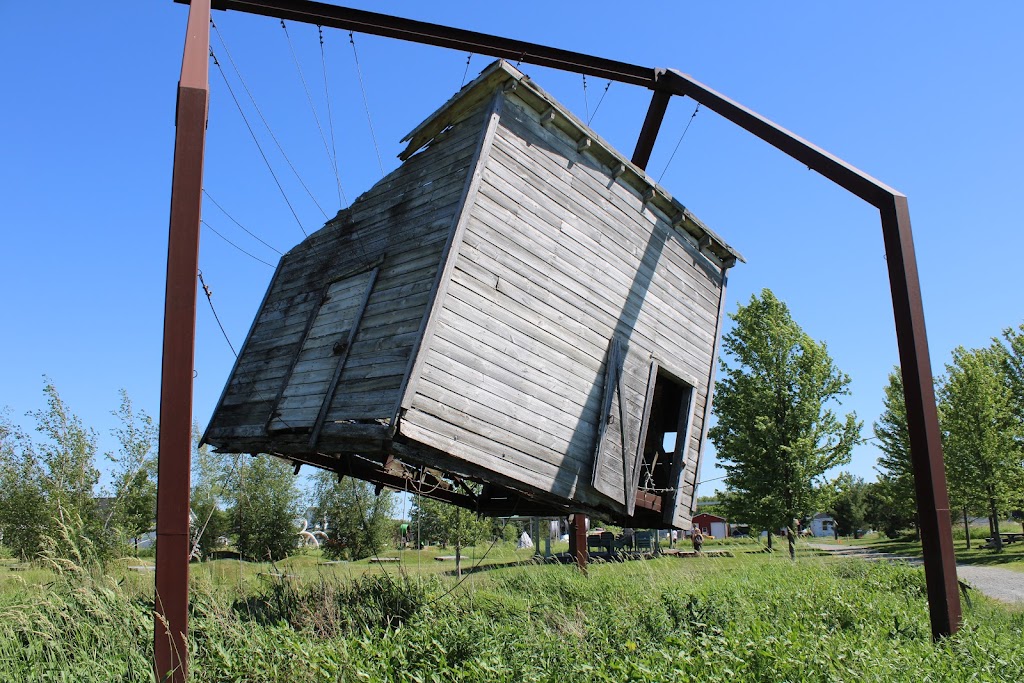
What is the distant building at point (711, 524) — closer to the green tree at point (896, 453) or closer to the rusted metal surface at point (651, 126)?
the green tree at point (896, 453)

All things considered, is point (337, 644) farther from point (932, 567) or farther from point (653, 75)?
point (653, 75)

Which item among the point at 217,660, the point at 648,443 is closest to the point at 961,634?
the point at 648,443

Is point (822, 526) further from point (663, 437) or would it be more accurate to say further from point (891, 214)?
point (891, 214)

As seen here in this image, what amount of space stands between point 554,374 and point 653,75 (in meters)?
5.63

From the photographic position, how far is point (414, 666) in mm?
6598

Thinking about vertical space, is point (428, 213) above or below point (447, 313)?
above

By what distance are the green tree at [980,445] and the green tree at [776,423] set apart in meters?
5.67

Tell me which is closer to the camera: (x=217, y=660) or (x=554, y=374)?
(x=217, y=660)

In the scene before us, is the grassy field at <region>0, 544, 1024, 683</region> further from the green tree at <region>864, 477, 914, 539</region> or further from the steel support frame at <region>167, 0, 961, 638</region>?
the green tree at <region>864, 477, 914, 539</region>

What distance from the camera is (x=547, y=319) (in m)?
8.82

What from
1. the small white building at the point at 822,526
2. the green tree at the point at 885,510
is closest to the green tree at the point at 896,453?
the green tree at the point at 885,510

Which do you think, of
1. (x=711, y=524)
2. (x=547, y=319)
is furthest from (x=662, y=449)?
(x=711, y=524)

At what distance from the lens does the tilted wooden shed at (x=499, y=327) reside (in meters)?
7.86

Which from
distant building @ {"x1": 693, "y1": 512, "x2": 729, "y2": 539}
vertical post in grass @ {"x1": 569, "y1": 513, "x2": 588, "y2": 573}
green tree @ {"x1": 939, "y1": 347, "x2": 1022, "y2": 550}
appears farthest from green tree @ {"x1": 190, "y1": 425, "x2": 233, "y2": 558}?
distant building @ {"x1": 693, "y1": 512, "x2": 729, "y2": 539}
